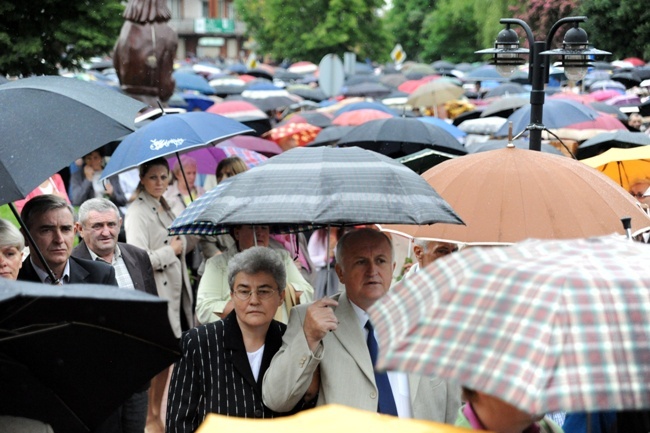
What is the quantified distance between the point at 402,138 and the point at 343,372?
725cm

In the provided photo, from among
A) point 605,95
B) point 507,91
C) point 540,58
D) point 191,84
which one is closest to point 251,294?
point 540,58

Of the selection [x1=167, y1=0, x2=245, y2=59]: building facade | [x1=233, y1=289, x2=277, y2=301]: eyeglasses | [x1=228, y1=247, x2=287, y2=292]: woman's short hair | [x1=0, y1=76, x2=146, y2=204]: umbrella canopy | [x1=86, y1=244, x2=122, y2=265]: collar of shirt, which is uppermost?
[x1=0, y1=76, x2=146, y2=204]: umbrella canopy

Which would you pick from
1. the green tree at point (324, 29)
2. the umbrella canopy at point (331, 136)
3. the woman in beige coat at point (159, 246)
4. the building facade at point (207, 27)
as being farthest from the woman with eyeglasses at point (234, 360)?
the building facade at point (207, 27)

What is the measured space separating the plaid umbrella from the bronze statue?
1215 cm

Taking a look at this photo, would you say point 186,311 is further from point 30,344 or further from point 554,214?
point 30,344

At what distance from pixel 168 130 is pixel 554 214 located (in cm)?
391

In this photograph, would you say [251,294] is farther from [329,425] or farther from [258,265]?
[329,425]

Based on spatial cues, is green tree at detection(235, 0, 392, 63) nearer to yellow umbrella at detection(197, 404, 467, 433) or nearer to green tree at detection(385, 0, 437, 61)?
green tree at detection(385, 0, 437, 61)

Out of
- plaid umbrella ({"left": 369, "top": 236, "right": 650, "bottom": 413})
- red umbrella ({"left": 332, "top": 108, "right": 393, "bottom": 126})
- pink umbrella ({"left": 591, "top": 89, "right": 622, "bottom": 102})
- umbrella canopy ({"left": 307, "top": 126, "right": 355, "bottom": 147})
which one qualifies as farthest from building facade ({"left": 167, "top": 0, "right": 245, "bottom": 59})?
plaid umbrella ({"left": 369, "top": 236, "right": 650, "bottom": 413})

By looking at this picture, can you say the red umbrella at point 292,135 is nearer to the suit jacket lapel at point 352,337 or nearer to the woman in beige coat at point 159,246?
the woman in beige coat at point 159,246

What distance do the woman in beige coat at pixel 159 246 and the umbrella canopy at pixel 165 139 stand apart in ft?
0.81

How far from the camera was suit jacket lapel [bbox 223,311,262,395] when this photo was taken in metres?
4.63

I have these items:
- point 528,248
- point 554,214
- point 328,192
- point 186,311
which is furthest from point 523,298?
point 186,311

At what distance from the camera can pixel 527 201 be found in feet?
17.1
